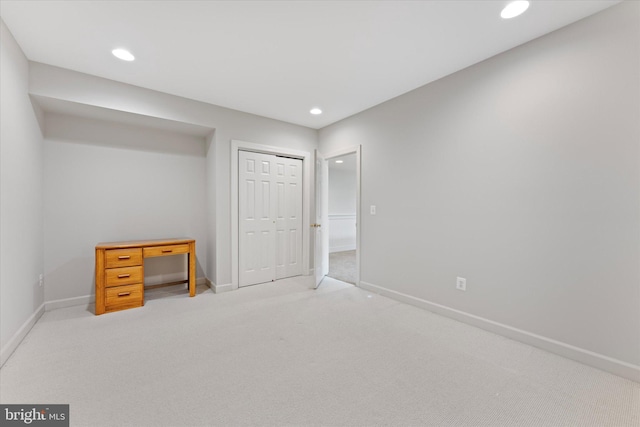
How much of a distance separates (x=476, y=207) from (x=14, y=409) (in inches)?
145

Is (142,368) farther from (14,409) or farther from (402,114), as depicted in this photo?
(402,114)

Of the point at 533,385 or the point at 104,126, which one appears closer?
the point at 533,385

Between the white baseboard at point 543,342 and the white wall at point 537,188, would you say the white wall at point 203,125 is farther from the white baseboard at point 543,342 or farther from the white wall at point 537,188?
the white baseboard at point 543,342

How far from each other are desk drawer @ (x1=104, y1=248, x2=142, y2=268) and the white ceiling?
6.28ft

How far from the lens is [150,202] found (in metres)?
3.58

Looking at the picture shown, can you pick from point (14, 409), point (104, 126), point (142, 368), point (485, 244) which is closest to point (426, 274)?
point (485, 244)

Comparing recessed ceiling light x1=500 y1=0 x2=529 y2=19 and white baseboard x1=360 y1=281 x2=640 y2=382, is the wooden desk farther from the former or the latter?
recessed ceiling light x1=500 y1=0 x2=529 y2=19

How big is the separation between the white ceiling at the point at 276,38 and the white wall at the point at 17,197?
0.34 meters

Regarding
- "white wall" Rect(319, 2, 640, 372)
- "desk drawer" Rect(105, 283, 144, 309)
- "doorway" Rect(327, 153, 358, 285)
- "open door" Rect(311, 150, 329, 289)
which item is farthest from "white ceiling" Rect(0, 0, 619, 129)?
"doorway" Rect(327, 153, 358, 285)

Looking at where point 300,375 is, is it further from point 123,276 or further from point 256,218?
point 256,218

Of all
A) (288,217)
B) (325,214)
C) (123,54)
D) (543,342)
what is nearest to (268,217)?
(288,217)

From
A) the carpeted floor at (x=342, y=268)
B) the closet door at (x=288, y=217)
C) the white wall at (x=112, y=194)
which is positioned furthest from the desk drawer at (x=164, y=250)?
the carpeted floor at (x=342, y=268)

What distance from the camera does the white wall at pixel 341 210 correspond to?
23.5ft

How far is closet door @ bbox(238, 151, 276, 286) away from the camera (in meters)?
3.84
